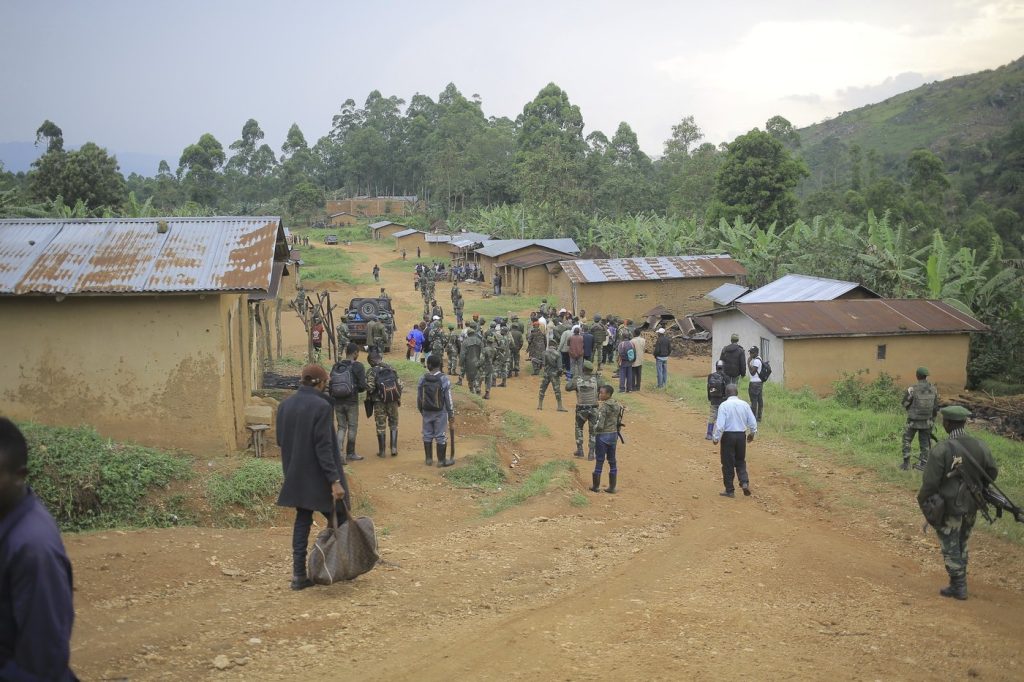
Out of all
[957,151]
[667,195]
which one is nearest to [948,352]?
[667,195]

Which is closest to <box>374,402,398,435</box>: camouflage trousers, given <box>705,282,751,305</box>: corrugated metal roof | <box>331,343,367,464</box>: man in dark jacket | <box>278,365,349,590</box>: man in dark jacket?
<box>331,343,367,464</box>: man in dark jacket

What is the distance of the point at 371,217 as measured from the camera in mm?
93812

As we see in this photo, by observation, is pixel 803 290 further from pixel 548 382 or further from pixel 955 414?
pixel 955 414

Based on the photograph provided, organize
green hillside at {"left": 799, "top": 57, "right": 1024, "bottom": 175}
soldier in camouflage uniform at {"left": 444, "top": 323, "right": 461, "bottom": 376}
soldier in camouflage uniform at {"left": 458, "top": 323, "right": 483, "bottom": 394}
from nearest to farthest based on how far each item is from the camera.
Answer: soldier in camouflage uniform at {"left": 458, "top": 323, "right": 483, "bottom": 394} → soldier in camouflage uniform at {"left": 444, "top": 323, "right": 461, "bottom": 376} → green hillside at {"left": 799, "top": 57, "right": 1024, "bottom": 175}

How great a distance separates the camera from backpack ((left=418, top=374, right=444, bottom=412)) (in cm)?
1179

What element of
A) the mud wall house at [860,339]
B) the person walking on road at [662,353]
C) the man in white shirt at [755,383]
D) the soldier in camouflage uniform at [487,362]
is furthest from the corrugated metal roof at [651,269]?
the man in white shirt at [755,383]

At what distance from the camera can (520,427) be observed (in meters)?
15.8

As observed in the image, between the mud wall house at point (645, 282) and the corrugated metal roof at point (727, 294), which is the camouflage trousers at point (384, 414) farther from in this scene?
the mud wall house at point (645, 282)

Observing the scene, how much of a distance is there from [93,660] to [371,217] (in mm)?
90686

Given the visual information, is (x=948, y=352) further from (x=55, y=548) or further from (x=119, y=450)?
(x=55, y=548)

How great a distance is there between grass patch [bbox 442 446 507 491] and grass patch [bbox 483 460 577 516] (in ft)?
1.12

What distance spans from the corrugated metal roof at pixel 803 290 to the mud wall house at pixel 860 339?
1.18 meters

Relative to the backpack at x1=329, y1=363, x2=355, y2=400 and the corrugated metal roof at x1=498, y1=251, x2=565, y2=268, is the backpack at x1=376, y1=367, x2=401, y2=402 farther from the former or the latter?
the corrugated metal roof at x1=498, y1=251, x2=565, y2=268

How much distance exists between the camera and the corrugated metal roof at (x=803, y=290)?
23625mm
